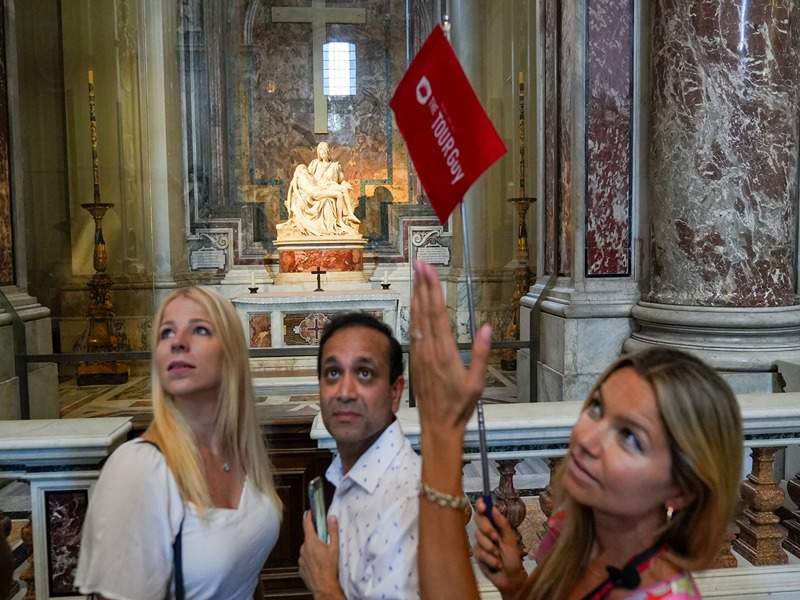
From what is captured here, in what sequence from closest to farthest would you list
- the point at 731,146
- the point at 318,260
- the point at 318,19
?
1. the point at 731,146
2. the point at 318,260
3. the point at 318,19

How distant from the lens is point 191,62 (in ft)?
37.8

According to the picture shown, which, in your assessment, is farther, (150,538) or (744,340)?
(744,340)

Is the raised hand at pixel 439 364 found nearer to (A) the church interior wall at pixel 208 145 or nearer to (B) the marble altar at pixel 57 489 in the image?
(B) the marble altar at pixel 57 489

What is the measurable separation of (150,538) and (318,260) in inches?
388

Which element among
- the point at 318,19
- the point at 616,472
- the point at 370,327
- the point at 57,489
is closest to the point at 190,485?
the point at 370,327

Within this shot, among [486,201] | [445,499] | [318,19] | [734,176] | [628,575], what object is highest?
[318,19]

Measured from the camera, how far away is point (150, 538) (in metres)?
1.37

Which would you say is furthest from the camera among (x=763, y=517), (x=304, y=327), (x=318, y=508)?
(x=304, y=327)

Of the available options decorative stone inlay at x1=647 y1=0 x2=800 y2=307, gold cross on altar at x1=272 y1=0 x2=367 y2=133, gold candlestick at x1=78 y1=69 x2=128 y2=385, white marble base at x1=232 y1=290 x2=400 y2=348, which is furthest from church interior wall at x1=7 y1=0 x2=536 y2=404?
decorative stone inlay at x1=647 y1=0 x2=800 y2=307

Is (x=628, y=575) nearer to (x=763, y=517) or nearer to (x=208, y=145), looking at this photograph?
(x=763, y=517)

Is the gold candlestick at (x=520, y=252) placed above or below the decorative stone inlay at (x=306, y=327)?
above

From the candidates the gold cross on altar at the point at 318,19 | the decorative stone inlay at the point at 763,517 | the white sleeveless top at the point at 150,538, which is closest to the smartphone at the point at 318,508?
the white sleeveless top at the point at 150,538

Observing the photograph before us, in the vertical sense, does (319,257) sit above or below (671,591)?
above

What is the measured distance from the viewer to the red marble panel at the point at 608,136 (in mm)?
5660
